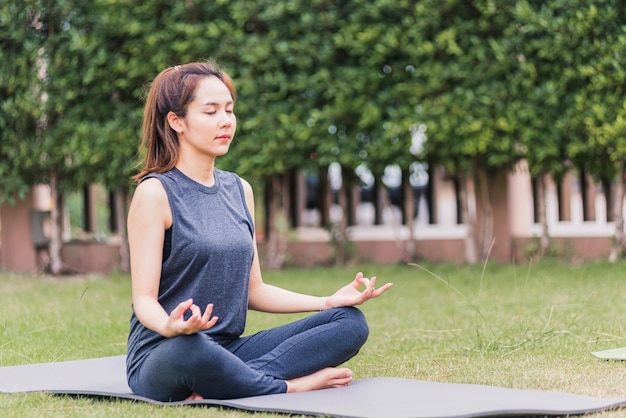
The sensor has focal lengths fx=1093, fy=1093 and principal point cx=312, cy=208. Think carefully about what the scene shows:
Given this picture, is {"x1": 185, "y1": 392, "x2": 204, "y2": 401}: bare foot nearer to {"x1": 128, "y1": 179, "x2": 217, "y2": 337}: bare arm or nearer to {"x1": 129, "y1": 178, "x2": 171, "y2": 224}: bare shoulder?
{"x1": 128, "y1": 179, "x2": 217, "y2": 337}: bare arm

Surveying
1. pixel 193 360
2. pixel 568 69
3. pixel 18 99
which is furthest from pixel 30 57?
pixel 193 360

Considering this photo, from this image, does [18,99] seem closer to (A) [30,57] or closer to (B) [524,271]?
(A) [30,57]

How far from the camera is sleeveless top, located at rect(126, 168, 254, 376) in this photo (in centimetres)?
413

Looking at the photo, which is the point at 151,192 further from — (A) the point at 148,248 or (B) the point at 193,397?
(B) the point at 193,397

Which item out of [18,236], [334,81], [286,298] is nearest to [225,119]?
[286,298]

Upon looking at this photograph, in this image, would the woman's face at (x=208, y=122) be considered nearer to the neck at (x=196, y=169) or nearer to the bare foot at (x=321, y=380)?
the neck at (x=196, y=169)

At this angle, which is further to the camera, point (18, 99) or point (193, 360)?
point (18, 99)

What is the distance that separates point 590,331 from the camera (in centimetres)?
593

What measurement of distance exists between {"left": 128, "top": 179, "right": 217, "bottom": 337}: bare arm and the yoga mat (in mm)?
1979

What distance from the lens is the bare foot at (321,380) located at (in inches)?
166

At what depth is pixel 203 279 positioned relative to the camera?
4141mm

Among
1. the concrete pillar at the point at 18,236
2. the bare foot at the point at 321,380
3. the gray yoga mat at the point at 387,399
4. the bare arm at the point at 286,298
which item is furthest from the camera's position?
the concrete pillar at the point at 18,236

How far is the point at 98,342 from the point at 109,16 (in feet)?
18.4

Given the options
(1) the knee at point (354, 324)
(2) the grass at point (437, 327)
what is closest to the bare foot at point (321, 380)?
(1) the knee at point (354, 324)
